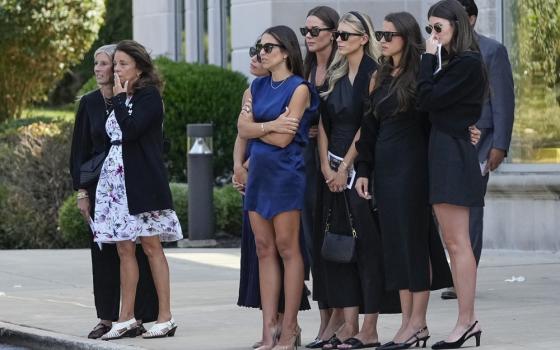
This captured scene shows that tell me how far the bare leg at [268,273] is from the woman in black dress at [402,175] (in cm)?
58

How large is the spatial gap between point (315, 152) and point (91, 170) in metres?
1.39

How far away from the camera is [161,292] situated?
8.76m

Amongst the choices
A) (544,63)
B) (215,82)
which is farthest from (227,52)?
(544,63)

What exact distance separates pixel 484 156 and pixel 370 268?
2.24 m

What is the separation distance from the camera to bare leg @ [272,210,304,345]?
7.82m

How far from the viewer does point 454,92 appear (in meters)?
7.63

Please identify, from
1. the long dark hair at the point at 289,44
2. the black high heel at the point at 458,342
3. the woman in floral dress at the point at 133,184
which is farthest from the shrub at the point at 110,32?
the black high heel at the point at 458,342

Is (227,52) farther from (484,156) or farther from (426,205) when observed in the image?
(426,205)

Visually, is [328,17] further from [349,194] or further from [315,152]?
[349,194]

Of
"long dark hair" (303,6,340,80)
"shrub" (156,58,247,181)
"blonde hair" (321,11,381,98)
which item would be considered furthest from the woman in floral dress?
"shrub" (156,58,247,181)

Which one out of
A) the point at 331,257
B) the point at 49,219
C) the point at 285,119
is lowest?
the point at 49,219

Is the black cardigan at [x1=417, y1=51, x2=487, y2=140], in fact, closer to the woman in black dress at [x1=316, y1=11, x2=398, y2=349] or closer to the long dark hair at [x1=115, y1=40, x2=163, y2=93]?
the woman in black dress at [x1=316, y1=11, x2=398, y2=349]

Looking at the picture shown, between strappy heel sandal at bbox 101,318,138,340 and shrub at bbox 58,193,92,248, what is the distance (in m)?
7.11

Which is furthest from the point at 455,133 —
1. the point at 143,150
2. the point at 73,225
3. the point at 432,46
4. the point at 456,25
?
the point at 73,225
